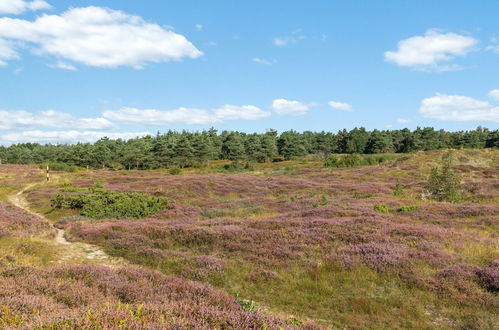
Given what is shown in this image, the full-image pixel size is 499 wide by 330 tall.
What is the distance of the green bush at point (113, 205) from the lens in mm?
21328

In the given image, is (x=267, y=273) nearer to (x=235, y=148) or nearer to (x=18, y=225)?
(x=18, y=225)

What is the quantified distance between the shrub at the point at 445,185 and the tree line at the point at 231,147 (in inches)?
2923

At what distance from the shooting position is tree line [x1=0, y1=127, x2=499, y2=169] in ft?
318

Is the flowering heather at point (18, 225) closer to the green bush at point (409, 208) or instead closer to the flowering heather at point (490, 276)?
the flowering heather at point (490, 276)

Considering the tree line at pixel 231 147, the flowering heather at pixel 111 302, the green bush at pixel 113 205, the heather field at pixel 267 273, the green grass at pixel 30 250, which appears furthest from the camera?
the tree line at pixel 231 147

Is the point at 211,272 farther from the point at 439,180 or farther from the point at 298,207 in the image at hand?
the point at 439,180

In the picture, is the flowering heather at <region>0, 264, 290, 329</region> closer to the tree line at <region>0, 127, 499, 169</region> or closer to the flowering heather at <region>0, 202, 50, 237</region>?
the flowering heather at <region>0, 202, 50, 237</region>

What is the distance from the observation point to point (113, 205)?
22.1 meters

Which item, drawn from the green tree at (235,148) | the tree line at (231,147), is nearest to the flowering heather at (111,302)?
the tree line at (231,147)

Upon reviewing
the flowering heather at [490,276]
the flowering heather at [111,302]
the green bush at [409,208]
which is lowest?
the flowering heather at [490,276]

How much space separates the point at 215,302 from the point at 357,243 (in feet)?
24.6

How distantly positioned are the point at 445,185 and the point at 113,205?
25.9 meters

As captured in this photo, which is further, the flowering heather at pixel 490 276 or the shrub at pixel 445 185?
the shrub at pixel 445 185

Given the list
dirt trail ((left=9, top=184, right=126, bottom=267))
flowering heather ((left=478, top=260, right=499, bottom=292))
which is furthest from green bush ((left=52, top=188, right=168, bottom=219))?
flowering heather ((left=478, top=260, right=499, bottom=292))
